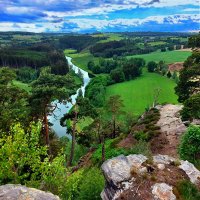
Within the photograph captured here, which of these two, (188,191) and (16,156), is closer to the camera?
(188,191)

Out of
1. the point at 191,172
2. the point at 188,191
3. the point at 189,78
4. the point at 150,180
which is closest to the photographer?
the point at 188,191

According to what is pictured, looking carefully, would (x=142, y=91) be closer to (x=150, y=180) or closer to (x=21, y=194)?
(x=150, y=180)

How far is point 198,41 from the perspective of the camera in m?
53.6

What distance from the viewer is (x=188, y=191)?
1970 centimetres

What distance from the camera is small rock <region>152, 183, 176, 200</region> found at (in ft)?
61.6

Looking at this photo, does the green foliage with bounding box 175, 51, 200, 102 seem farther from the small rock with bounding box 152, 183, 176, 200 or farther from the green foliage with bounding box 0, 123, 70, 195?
the small rock with bounding box 152, 183, 176, 200

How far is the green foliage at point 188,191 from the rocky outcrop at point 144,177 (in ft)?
1.21

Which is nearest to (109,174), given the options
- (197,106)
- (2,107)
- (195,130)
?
(195,130)

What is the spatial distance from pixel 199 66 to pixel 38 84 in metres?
24.2

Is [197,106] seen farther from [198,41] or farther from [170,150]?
[198,41]

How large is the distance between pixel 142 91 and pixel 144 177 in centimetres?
12195

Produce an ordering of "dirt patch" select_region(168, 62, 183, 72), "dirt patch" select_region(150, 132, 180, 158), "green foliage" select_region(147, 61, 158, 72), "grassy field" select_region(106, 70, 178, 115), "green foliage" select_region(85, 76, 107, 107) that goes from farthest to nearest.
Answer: "dirt patch" select_region(168, 62, 183, 72) → "green foliage" select_region(147, 61, 158, 72) → "grassy field" select_region(106, 70, 178, 115) → "green foliage" select_region(85, 76, 107, 107) → "dirt patch" select_region(150, 132, 180, 158)

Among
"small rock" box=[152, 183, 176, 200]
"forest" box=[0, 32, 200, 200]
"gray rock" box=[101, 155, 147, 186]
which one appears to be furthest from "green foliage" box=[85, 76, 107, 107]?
"small rock" box=[152, 183, 176, 200]

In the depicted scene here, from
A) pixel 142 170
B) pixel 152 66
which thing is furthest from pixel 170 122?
pixel 152 66
